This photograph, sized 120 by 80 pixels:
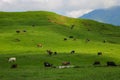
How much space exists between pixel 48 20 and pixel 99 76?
7044cm

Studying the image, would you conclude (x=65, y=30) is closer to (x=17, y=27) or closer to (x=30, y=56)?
(x=17, y=27)

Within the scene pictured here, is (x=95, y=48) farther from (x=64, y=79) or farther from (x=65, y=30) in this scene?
(x=64, y=79)

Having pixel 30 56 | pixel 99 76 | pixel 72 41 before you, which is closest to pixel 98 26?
pixel 72 41

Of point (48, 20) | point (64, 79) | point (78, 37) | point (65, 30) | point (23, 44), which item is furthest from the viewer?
point (48, 20)

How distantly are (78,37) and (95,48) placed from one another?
14230 mm

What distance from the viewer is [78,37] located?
85.7 meters

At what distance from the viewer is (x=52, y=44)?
73.3m

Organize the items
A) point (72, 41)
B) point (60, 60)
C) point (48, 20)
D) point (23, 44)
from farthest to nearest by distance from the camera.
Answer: point (48, 20)
point (72, 41)
point (23, 44)
point (60, 60)

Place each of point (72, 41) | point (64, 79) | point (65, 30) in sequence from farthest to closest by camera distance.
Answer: point (65, 30) → point (72, 41) → point (64, 79)

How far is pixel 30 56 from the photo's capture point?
5328 cm

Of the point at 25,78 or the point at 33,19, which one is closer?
the point at 25,78

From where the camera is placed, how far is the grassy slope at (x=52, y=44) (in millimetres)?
37500

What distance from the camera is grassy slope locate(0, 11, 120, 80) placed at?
3750cm

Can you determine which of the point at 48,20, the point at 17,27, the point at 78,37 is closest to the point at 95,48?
the point at 78,37
